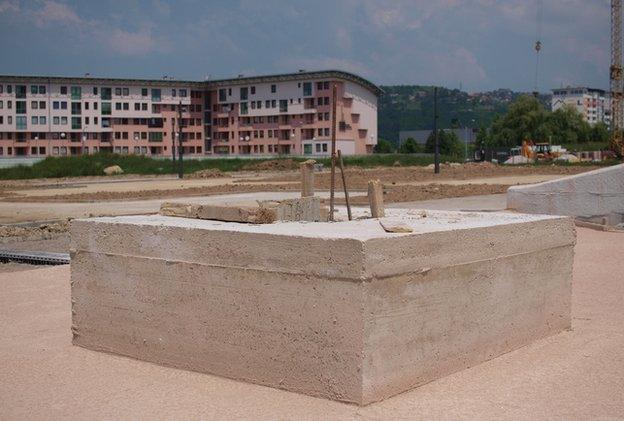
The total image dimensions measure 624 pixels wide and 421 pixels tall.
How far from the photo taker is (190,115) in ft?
348

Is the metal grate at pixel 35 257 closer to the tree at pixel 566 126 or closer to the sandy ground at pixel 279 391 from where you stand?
the sandy ground at pixel 279 391

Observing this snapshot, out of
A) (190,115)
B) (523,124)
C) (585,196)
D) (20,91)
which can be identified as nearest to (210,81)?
(190,115)

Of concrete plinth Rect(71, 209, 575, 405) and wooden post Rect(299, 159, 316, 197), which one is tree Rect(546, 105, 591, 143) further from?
concrete plinth Rect(71, 209, 575, 405)

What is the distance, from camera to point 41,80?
97125mm

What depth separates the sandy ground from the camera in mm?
5777

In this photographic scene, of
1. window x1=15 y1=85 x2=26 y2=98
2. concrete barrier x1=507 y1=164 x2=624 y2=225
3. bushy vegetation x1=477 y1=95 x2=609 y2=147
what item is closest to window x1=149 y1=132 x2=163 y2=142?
window x1=15 y1=85 x2=26 y2=98

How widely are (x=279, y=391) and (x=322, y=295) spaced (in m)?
0.84

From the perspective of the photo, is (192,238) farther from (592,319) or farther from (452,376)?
(592,319)

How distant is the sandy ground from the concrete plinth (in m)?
0.17

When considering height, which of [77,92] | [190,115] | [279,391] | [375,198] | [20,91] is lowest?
[279,391]

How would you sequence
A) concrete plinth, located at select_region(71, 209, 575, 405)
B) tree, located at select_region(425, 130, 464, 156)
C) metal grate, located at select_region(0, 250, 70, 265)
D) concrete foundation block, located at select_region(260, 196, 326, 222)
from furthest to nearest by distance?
tree, located at select_region(425, 130, 464, 156), metal grate, located at select_region(0, 250, 70, 265), concrete foundation block, located at select_region(260, 196, 326, 222), concrete plinth, located at select_region(71, 209, 575, 405)

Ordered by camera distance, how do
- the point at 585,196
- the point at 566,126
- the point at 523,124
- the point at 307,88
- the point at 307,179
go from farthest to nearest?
the point at 566,126, the point at 523,124, the point at 307,88, the point at 585,196, the point at 307,179

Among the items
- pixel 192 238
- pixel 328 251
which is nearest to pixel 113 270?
pixel 192 238

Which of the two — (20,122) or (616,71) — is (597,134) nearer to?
(616,71)
